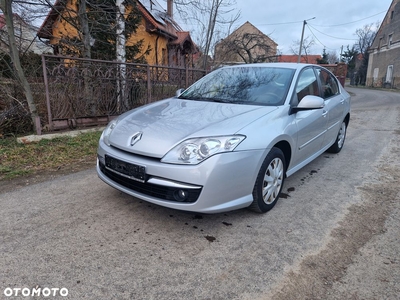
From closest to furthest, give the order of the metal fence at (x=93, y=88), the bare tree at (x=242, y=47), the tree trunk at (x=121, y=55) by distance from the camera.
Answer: the metal fence at (x=93, y=88) < the tree trunk at (x=121, y=55) < the bare tree at (x=242, y=47)

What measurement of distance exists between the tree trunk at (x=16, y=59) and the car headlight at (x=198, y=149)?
421 cm

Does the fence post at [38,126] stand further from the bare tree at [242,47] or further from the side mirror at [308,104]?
the bare tree at [242,47]

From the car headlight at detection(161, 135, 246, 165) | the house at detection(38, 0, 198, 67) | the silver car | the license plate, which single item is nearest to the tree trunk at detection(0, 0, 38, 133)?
the silver car

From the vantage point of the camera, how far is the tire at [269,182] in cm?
267

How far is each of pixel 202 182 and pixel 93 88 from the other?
190 inches

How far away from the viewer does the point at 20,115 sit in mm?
5715

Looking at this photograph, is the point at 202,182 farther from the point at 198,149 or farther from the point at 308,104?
the point at 308,104

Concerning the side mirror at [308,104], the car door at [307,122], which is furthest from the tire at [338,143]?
the side mirror at [308,104]

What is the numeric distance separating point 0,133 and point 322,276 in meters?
6.10

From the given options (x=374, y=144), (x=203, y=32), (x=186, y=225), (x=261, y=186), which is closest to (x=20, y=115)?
(x=186, y=225)

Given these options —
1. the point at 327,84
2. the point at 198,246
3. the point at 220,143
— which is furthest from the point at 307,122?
the point at 198,246

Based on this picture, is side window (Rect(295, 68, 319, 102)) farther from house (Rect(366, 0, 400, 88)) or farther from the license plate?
house (Rect(366, 0, 400, 88))

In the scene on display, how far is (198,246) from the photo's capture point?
2.34 metres

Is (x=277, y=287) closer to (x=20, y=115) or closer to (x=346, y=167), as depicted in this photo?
(x=346, y=167)
